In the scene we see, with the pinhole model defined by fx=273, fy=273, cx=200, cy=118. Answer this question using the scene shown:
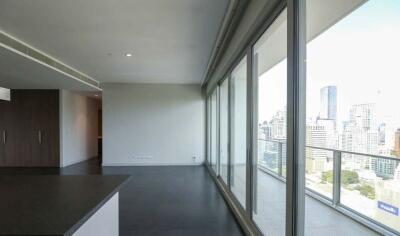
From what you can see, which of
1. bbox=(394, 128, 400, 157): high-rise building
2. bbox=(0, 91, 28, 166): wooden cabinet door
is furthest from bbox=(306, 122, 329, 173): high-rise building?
bbox=(0, 91, 28, 166): wooden cabinet door

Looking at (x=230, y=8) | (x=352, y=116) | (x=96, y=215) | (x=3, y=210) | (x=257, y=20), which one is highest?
(x=230, y=8)

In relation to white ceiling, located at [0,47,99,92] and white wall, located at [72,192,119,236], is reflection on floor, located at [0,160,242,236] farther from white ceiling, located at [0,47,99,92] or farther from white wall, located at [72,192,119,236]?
white ceiling, located at [0,47,99,92]

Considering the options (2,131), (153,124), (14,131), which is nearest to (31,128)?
(14,131)

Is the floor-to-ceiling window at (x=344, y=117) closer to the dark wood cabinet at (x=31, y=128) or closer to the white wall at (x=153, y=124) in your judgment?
the white wall at (x=153, y=124)

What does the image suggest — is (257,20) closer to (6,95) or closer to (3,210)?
(3,210)

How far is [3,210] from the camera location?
1305 mm

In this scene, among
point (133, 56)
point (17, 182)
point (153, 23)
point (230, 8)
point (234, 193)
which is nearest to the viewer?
point (17, 182)

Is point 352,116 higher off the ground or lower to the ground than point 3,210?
higher

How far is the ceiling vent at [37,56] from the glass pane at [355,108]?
181 inches

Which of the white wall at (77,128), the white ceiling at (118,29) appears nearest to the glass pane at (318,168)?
the white ceiling at (118,29)

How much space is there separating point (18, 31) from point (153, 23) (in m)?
2.17

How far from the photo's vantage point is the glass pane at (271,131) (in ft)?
9.01

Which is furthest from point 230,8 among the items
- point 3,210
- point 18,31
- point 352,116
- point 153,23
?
point 18,31

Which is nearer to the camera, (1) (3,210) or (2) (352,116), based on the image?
(1) (3,210)
